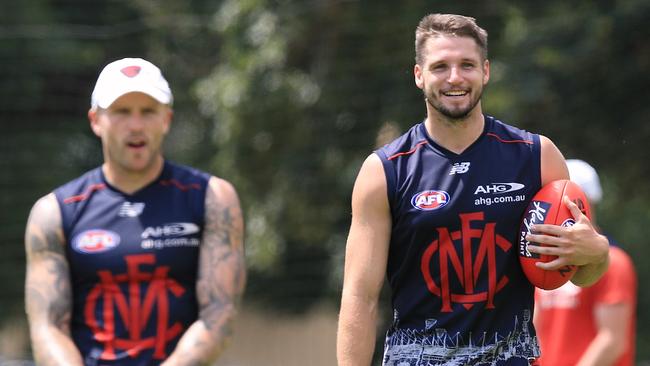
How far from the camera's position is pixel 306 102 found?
11578mm

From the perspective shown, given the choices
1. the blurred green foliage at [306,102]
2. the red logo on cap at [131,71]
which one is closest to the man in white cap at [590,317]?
the red logo on cap at [131,71]

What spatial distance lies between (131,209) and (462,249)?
1509 millimetres

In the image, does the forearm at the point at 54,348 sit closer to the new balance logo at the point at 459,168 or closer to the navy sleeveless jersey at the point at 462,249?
the navy sleeveless jersey at the point at 462,249

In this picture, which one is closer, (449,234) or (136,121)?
(449,234)

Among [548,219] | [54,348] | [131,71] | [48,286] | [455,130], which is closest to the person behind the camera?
[548,219]

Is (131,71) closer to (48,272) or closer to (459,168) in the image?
(48,272)

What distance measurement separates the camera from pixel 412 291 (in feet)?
14.8

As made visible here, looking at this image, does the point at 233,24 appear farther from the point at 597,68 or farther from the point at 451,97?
the point at 451,97

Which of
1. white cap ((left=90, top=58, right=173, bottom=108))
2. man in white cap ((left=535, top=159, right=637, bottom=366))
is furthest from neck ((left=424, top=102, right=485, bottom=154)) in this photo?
man in white cap ((left=535, top=159, right=637, bottom=366))

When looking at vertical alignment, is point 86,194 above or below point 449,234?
above

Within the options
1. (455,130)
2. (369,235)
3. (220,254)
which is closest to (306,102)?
(220,254)

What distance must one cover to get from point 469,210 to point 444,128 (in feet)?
1.06

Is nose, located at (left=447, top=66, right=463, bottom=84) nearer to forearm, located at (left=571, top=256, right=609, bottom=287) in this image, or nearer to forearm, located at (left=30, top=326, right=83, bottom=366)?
forearm, located at (left=571, top=256, right=609, bottom=287)

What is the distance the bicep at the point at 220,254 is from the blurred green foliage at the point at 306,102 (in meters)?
5.55
